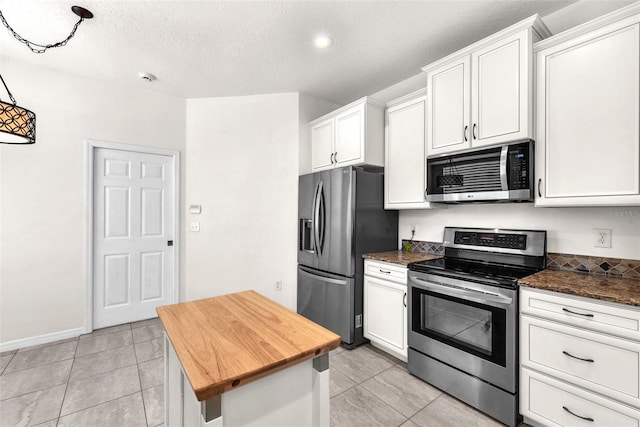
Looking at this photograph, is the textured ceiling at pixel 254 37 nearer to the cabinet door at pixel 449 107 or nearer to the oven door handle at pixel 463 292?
the cabinet door at pixel 449 107

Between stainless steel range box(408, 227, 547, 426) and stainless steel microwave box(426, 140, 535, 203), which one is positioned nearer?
stainless steel range box(408, 227, 547, 426)

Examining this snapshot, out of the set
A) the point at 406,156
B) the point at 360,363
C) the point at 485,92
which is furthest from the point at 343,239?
the point at 485,92

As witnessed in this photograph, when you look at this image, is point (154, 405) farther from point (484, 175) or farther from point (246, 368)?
point (484, 175)

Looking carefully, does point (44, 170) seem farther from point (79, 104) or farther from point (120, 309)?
point (120, 309)

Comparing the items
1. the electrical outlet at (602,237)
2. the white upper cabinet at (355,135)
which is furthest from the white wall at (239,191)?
the electrical outlet at (602,237)

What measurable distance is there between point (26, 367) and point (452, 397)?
11.5ft

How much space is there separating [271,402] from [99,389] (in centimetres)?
201

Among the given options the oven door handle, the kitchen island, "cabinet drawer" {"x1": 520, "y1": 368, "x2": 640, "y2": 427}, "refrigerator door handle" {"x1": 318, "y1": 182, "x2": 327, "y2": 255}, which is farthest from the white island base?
"refrigerator door handle" {"x1": 318, "y1": 182, "x2": 327, "y2": 255}

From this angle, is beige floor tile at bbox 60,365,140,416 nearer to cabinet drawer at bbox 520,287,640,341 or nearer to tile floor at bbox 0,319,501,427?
tile floor at bbox 0,319,501,427

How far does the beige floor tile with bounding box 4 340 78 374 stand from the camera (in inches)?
98.0

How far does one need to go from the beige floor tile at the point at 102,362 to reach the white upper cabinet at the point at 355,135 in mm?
2734

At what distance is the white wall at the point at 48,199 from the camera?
9.09 feet

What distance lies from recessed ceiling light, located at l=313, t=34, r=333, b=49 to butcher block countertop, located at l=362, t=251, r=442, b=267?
194 cm

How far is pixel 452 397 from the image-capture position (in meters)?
2.06
